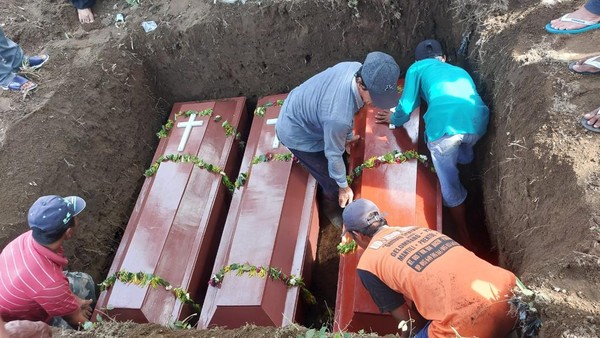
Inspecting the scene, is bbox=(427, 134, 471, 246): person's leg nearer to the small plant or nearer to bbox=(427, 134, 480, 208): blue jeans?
bbox=(427, 134, 480, 208): blue jeans

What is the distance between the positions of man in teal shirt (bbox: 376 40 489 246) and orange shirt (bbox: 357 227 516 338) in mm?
1043

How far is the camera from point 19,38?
5.61m

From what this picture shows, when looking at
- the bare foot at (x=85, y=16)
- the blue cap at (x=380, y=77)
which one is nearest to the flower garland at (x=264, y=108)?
the blue cap at (x=380, y=77)

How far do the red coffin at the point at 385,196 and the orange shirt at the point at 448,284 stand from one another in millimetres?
576

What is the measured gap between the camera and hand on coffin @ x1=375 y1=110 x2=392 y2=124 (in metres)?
4.32

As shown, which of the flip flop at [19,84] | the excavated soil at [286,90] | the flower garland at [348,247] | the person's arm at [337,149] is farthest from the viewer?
A: the flip flop at [19,84]

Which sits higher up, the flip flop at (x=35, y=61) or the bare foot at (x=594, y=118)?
the flip flop at (x=35, y=61)

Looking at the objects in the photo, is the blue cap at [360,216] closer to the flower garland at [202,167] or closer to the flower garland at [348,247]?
the flower garland at [348,247]

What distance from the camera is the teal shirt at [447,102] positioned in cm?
359

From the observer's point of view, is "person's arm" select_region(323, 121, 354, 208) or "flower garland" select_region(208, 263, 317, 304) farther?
"flower garland" select_region(208, 263, 317, 304)

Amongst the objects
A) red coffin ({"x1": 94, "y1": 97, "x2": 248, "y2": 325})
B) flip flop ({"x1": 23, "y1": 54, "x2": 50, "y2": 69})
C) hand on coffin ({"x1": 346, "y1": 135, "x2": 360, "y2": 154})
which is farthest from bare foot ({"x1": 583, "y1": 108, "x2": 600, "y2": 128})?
flip flop ({"x1": 23, "y1": 54, "x2": 50, "y2": 69})

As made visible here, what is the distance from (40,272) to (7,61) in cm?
280

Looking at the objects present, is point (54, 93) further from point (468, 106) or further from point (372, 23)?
point (468, 106)

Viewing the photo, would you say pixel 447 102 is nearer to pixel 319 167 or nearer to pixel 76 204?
pixel 319 167
